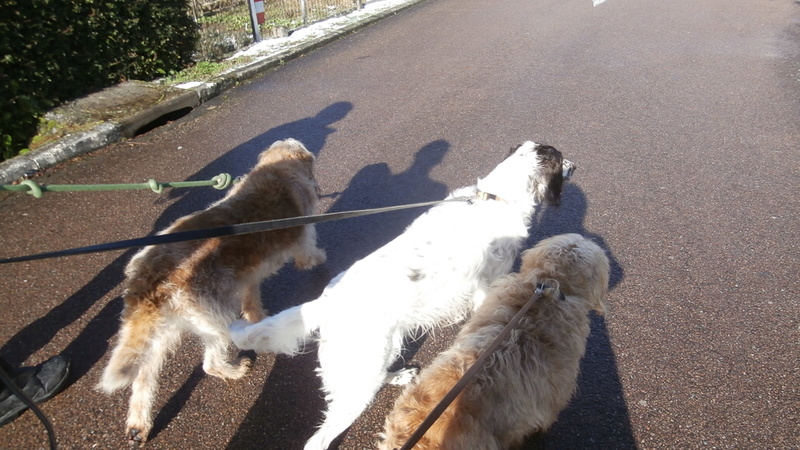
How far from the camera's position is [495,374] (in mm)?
2094

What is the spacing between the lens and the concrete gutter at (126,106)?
213 inches

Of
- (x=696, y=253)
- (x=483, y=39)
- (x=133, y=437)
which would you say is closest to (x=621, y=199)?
(x=696, y=253)

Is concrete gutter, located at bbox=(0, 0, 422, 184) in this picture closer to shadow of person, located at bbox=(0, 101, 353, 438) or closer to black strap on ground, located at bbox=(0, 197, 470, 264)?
shadow of person, located at bbox=(0, 101, 353, 438)

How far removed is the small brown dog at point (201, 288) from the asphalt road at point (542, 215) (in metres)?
0.24

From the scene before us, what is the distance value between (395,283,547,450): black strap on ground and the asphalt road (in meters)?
0.92

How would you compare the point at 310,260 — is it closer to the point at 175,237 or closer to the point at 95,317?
the point at 95,317

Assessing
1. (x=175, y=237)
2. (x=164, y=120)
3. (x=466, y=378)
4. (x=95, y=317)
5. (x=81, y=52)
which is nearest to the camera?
(x=466, y=378)

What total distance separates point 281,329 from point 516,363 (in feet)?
3.87

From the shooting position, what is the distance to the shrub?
18.2ft

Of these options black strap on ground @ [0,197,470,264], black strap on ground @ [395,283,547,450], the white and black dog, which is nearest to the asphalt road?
the white and black dog

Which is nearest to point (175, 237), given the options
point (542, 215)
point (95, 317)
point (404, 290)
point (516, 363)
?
point (404, 290)

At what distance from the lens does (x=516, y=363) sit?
7.11 feet

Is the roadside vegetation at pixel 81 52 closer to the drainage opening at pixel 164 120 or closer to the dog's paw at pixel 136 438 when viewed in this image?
the drainage opening at pixel 164 120

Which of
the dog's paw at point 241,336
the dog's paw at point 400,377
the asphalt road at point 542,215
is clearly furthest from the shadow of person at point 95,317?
the dog's paw at point 400,377
